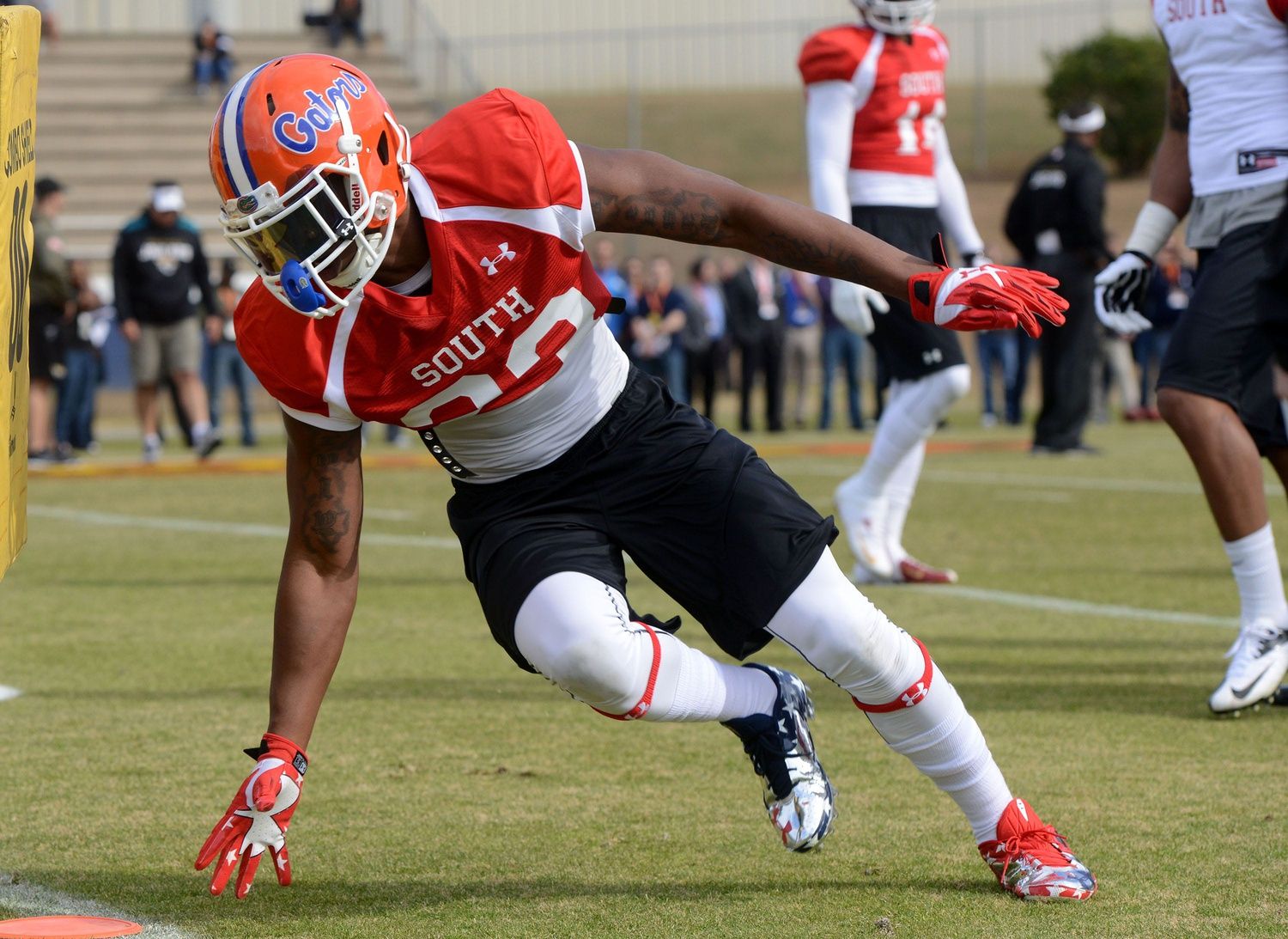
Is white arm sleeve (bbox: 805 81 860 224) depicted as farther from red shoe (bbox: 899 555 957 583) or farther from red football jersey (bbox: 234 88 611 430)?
red football jersey (bbox: 234 88 611 430)

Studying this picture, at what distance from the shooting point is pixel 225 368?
16656 mm

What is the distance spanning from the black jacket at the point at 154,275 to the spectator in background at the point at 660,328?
484 centimetres

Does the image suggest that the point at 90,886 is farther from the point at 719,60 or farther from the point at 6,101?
the point at 719,60

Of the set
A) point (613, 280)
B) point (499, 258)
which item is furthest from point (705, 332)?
point (499, 258)

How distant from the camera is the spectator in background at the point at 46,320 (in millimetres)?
13094

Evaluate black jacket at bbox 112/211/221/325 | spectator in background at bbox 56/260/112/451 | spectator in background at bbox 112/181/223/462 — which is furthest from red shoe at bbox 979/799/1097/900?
spectator in background at bbox 56/260/112/451

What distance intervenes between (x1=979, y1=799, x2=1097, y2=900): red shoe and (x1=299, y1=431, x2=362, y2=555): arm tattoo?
4.40ft

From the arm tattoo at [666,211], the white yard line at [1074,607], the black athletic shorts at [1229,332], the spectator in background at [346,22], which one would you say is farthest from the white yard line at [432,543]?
the spectator in background at [346,22]

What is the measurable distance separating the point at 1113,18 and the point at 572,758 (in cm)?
2747

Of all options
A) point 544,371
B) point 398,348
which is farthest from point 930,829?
point 398,348

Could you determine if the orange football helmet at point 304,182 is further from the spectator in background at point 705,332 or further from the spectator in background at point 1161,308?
the spectator in background at point 1161,308

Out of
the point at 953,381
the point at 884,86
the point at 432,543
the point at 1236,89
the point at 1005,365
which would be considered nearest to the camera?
the point at 1236,89

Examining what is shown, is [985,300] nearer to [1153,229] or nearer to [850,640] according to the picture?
[850,640]

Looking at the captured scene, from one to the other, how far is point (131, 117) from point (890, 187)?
22.6m
